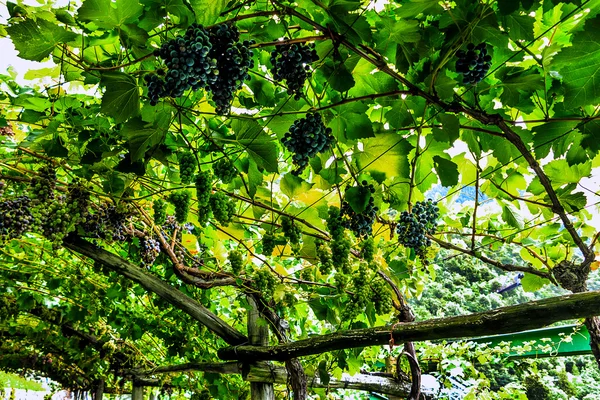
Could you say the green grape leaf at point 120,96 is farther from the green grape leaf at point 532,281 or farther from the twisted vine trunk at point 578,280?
the green grape leaf at point 532,281

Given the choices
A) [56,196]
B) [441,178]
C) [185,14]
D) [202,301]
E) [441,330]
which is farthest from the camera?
[202,301]

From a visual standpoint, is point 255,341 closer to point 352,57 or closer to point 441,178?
point 441,178

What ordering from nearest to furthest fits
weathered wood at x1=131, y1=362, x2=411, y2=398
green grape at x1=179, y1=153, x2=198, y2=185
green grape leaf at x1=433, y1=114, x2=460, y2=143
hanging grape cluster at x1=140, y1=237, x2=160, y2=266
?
1. green grape leaf at x1=433, y1=114, x2=460, y2=143
2. green grape at x1=179, y1=153, x2=198, y2=185
3. hanging grape cluster at x1=140, y1=237, x2=160, y2=266
4. weathered wood at x1=131, y1=362, x2=411, y2=398

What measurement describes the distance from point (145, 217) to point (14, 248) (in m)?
2.01

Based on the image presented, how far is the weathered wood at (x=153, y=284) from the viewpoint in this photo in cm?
260

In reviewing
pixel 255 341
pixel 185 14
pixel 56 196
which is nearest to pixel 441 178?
pixel 185 14

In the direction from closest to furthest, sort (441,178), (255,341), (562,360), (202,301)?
(441,178) → (255,341) → (202,301) → (562,360)

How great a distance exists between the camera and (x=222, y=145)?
5.87ft

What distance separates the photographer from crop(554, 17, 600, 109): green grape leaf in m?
1.08

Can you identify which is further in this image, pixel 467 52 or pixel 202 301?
pixel 202 301

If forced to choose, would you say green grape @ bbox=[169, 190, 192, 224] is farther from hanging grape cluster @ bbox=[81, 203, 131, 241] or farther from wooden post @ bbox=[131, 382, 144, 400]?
wooden post @ bbox=[131, 382, 144, 400]

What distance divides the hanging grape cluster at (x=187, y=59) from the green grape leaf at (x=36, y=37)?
0.43 metres

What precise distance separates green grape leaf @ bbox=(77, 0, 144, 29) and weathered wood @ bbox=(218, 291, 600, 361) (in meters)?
1.28

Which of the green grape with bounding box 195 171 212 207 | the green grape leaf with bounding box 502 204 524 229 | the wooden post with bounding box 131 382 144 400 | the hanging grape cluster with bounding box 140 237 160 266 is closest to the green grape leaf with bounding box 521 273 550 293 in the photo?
the green grape leaf with bounding box 502 204 524 229
